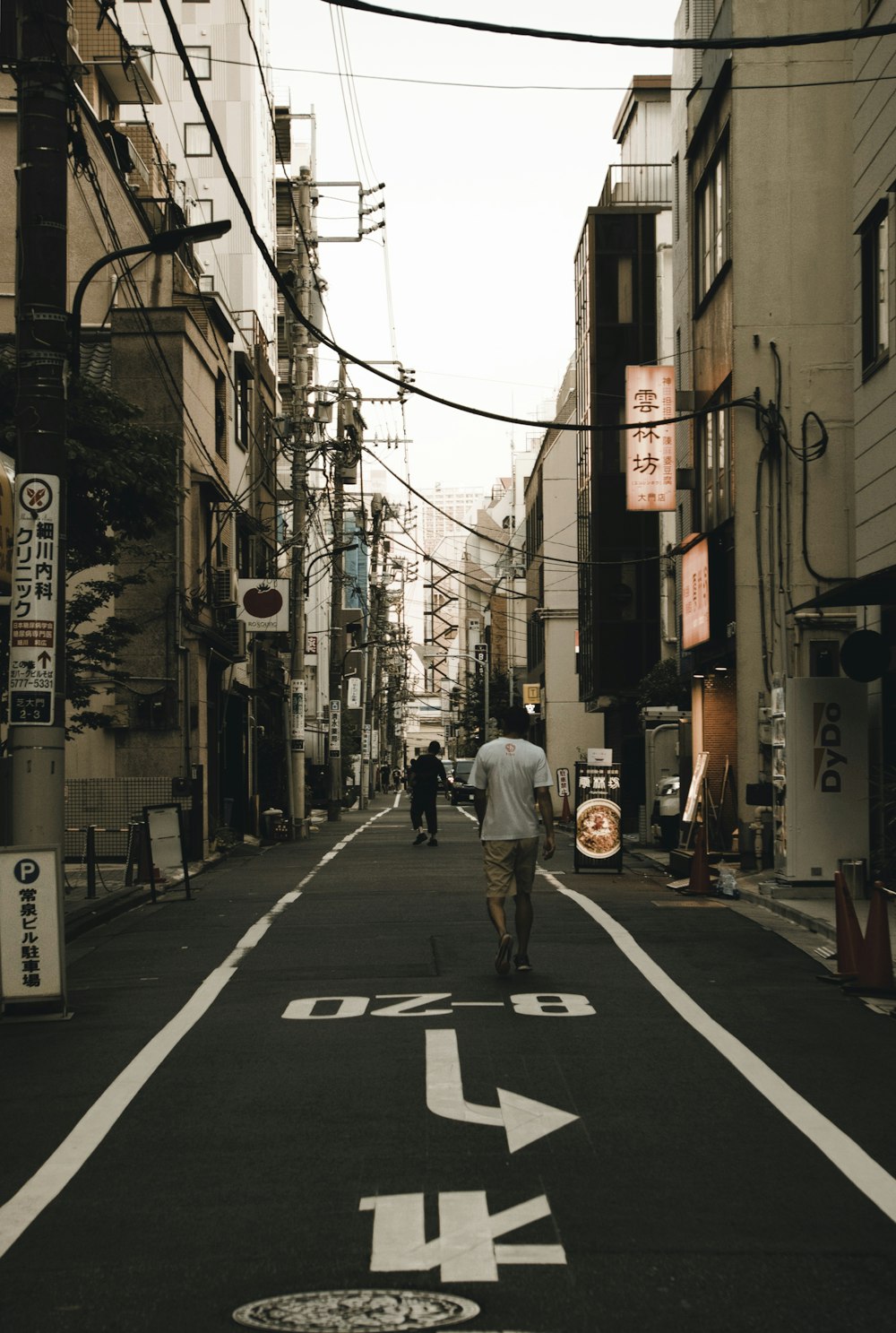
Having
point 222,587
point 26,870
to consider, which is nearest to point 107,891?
point 26,870

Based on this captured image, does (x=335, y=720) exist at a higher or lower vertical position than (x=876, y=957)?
higher

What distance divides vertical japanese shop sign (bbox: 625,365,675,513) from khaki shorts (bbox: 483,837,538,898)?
60.4 feet

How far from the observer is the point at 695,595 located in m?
26.9

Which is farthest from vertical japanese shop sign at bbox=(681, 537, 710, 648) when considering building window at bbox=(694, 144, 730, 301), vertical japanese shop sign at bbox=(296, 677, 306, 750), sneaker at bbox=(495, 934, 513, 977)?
sneaker at bbox=(495, 934, 513, 977)

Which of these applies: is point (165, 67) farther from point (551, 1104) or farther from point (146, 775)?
point (551, 1104)

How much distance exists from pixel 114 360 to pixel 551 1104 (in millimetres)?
23724

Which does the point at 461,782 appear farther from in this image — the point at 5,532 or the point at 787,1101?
the point at 787,1101

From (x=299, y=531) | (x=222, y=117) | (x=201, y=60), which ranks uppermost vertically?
(x=201, y=60)

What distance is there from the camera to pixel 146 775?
29.1m

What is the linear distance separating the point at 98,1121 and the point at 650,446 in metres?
24.4

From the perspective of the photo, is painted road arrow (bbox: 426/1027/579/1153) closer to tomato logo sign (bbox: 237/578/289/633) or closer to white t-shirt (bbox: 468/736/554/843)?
white t-shirt (bbox: 468/736/554/843)

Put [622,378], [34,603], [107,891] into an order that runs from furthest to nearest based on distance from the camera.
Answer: [622,378] < [107,891] < [34,603]

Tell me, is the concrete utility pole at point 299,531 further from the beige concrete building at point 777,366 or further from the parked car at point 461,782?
the parked car at point 461,782

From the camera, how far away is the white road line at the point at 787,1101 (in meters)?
6.12
